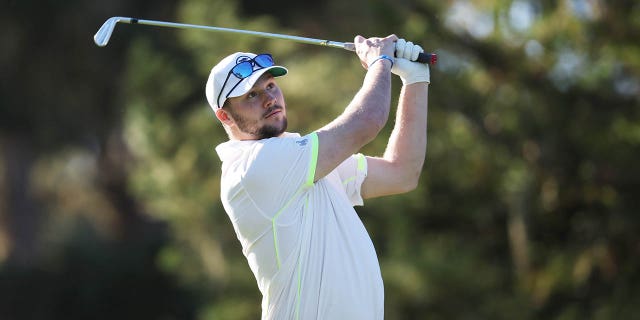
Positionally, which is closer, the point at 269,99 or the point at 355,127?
the point at 355,127

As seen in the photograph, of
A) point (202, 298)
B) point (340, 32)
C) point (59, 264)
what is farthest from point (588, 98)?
point (59, 264)

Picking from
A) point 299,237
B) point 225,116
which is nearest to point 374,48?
point 225,116

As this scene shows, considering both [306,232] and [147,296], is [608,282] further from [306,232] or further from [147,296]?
[306,232]

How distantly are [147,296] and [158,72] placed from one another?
290 cm

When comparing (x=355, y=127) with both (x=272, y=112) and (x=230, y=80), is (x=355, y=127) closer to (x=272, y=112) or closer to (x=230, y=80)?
(x=272, y=112)

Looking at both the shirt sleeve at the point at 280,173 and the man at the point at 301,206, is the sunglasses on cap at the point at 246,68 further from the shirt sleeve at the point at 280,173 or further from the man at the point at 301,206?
the shirt sleeve at the point at 280,173

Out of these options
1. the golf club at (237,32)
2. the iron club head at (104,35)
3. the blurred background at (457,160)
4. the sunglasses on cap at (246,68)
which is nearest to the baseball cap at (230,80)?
the sunglasses on cap at (246,68)

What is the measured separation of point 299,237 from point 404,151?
0.61 m

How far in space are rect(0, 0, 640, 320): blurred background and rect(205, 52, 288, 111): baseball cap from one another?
5.01m

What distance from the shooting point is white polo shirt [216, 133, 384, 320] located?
3.28m

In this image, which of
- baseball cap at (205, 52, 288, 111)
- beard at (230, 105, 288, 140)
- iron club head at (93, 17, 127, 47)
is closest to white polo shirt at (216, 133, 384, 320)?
beard at (230, 105, 288, 140)

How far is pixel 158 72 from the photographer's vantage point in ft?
40.2

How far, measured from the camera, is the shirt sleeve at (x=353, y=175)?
3.66 meters

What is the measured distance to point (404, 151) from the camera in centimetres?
373
